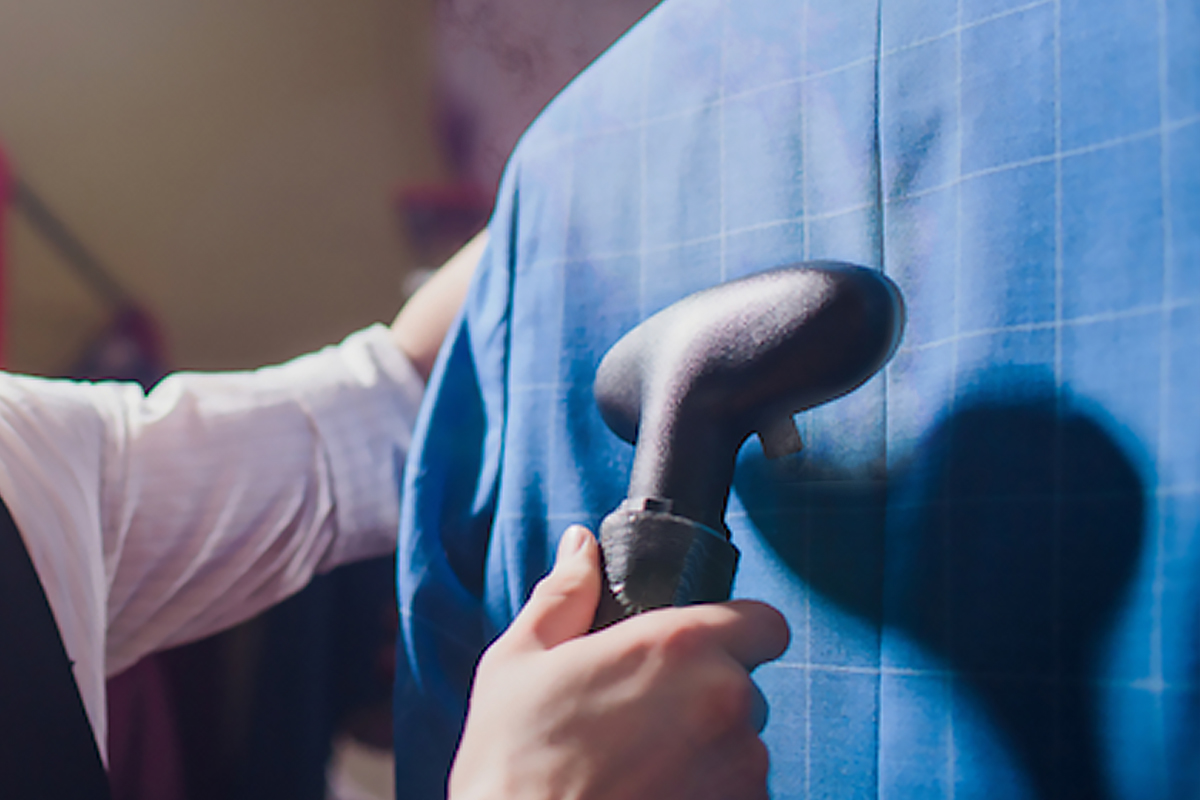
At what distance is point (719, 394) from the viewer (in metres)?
0.25

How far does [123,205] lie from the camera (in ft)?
3.22

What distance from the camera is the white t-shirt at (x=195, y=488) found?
0.43m

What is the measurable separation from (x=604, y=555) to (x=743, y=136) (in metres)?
0.20

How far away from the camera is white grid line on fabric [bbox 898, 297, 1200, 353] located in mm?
235

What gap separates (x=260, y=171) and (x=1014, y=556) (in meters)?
1.11

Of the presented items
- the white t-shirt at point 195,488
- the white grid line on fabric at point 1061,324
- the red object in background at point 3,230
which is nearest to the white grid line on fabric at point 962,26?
the white grid line on fabric at point 1061,324

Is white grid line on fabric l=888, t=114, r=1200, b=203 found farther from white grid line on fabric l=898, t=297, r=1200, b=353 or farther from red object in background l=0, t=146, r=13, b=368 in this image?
red object in background l=0, t=146, r=13, b=368

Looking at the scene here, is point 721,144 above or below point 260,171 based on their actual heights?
below

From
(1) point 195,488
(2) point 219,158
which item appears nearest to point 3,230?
(2) point 219,158

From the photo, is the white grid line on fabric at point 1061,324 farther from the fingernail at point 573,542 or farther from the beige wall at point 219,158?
the beige wall at point 219,158

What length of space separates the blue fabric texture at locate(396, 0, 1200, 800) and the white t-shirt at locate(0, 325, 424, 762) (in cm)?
13

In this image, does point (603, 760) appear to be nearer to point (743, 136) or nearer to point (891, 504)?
point (891, 504)

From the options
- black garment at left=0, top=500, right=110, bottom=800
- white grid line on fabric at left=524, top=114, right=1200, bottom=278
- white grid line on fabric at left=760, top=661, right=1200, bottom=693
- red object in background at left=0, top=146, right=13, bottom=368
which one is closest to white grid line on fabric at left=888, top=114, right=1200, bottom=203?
white grid line on fabric at left=524, top=114, right=1200, bottom=278

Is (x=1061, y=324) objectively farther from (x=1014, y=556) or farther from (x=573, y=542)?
(x=573, y=542)
